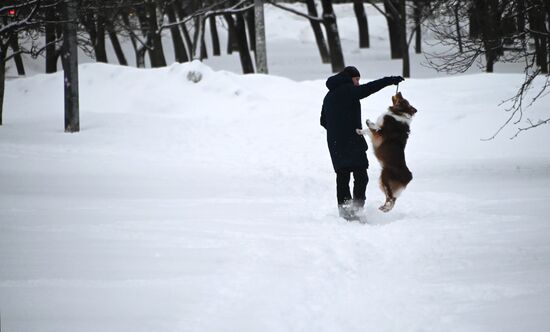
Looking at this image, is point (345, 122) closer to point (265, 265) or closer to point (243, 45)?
point (265, 265)

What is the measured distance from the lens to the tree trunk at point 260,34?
1645 cm

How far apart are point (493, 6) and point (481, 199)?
3376 mm

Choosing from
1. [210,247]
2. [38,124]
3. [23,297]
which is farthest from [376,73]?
[23,297]

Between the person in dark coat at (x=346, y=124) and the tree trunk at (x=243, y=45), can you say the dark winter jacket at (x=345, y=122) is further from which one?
the tree trunk at (x=243, y=45)

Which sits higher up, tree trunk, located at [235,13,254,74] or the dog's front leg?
the dog's front leg

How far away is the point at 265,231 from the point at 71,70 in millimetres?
8215

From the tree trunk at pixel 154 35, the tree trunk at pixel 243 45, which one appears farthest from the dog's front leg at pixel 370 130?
Result: the tree trunk at pixel 154 35

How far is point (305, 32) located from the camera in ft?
134

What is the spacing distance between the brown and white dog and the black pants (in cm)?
26

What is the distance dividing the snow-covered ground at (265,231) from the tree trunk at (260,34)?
4.79 m

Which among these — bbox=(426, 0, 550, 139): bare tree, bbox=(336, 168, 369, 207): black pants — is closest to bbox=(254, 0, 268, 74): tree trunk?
bbox=(426, 0, 550, 139): bare tree

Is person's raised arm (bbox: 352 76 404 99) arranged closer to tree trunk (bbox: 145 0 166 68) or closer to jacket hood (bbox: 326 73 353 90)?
jacket hood (bbox: 326 73 353 90)

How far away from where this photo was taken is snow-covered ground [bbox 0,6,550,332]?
3566 mm

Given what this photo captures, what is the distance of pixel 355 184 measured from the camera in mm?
6066
